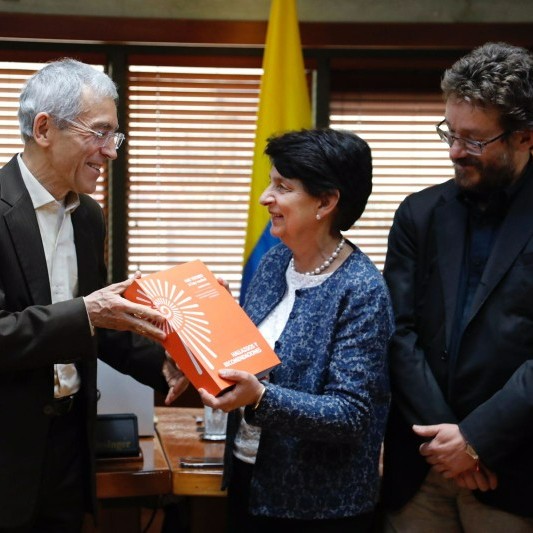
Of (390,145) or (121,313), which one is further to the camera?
(390,145)

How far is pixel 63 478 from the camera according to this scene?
226cm

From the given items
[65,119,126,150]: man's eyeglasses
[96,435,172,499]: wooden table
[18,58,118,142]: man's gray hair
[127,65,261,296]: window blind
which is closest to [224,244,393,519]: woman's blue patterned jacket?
[96,435,172,499]: wooden table

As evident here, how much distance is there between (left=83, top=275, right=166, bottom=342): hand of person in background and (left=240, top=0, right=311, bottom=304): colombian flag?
1775mm

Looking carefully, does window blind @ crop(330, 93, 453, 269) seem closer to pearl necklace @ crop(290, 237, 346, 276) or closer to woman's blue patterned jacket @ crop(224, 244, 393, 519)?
pearl necklace @ crop(290, 237, 346, 276)

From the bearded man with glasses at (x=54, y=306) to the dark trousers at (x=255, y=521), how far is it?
0.98 feet

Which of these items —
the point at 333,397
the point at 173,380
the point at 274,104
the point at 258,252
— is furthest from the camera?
the point at 274,104

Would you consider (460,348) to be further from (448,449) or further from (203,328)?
(203,328)

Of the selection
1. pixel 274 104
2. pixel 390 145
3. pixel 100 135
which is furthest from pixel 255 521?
pixel 390 145

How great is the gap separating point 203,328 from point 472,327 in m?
0.65

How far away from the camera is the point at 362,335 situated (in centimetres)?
209

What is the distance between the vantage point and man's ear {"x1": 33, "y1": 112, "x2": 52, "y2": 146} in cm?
221

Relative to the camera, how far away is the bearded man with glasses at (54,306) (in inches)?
81.4

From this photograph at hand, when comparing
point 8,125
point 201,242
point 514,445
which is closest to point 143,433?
point 514,445

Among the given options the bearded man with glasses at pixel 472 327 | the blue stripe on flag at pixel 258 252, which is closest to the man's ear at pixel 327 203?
the bearded man with glasses at pixel 472 327
